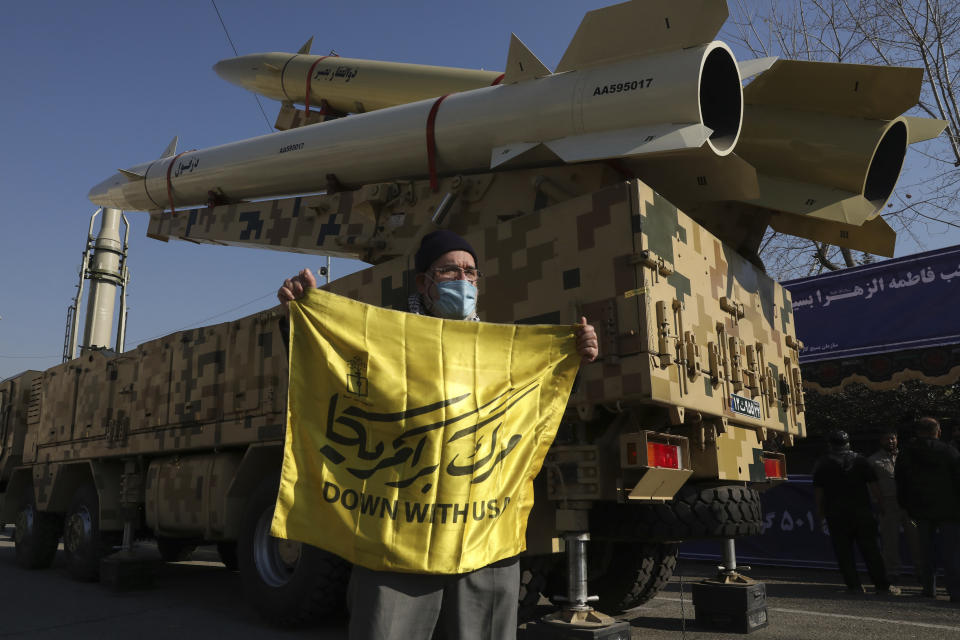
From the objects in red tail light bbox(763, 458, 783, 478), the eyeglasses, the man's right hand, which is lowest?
red tail light bbox(763, 458, 783, 478)

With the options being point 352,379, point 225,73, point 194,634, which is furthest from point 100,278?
point 352,379

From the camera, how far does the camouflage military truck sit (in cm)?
351

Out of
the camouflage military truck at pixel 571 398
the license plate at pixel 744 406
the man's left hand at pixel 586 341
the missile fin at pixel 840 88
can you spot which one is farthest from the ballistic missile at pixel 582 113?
the man's left hand at pixel 586 341

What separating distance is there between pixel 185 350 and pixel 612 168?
4.14 meters

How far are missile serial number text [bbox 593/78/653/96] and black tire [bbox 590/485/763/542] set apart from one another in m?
2.48

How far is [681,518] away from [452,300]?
85.6 inches

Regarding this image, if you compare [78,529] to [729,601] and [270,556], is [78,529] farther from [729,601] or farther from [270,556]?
[729,601]

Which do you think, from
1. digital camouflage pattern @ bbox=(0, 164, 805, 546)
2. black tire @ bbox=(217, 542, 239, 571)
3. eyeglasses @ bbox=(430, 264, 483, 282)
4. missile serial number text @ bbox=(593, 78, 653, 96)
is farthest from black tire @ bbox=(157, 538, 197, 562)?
eyeglasses @ bbox=(430, 264, 483, 282)

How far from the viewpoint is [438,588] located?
1925 mm

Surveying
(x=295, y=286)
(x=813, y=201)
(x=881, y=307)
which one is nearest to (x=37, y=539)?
(x=295, y=286)

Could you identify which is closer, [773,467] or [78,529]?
[773,467]

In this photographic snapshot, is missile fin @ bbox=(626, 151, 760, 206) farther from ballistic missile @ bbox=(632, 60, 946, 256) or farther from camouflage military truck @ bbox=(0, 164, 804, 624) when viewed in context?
camouflage military truck @ bbox=(0, 164, 804, 624)

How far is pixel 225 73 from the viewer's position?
33.9 ft

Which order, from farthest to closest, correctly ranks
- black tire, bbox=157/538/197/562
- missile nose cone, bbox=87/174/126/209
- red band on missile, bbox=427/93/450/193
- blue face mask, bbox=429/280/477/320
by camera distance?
missile nose cone, bbox=87/174/126/209, black tire, bbox=157/538/197/562, red band on missile, bbox=427/93/450/193, blue face mask, bbox=429/280/477/320
